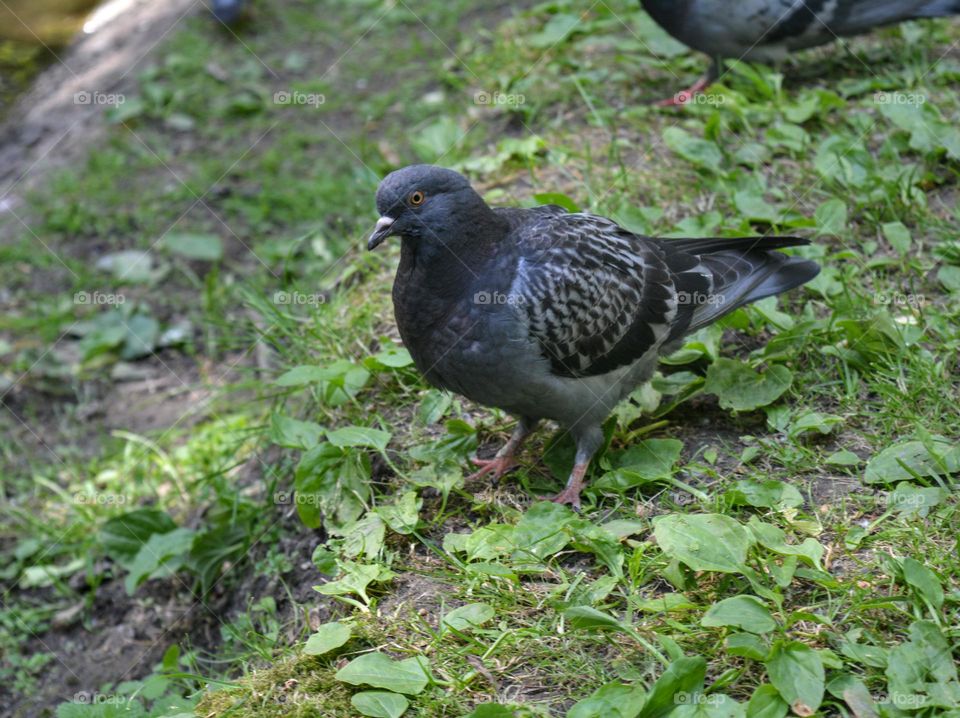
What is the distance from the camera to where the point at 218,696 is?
3693mm

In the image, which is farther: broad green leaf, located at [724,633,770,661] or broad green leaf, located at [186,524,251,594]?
broad green leaf, located at [186,524,251,594]

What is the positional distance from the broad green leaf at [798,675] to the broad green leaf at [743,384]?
1.44m

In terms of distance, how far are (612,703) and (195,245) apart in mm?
4987

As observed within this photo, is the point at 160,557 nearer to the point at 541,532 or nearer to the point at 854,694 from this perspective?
the point at 541,532

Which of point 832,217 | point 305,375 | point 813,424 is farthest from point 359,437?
point 832,217

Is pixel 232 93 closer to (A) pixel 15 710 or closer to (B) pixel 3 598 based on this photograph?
(B) pixel 3 598

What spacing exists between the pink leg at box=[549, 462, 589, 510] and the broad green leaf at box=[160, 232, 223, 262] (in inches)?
146

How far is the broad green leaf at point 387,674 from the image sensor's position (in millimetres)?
3352

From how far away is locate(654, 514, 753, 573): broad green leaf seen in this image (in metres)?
3.43

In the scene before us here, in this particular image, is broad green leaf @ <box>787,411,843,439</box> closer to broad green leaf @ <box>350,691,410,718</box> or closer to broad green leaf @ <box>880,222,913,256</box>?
broad green leaf @ <box>880,222,913,256</box>

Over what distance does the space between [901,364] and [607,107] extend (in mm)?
2927

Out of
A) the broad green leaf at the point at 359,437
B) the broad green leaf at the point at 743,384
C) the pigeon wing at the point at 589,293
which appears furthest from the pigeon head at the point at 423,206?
the broad green leaf at the point at 743,384

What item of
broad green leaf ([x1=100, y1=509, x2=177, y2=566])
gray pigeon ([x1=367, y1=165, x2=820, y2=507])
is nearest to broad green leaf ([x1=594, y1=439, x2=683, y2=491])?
gray pigeon ([x1=367, y1=165, x2=820, y2=507])

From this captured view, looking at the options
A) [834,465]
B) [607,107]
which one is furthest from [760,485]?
[607,107]
